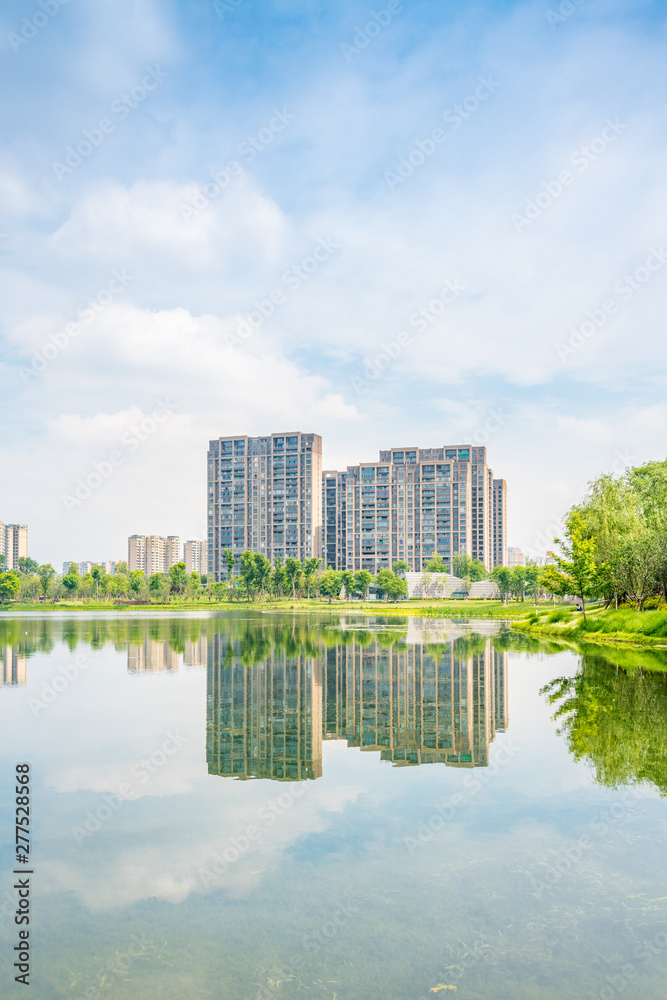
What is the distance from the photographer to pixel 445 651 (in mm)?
38938

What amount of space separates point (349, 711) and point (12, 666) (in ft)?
63.4

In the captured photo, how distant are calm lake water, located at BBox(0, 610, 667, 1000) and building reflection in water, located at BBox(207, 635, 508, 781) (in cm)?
13

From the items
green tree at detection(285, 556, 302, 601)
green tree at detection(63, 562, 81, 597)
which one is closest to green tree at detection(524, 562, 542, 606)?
green tree at detection(285, 556, 302, 601)

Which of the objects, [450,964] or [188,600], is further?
[188,600]

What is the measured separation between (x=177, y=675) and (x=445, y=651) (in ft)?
56.8

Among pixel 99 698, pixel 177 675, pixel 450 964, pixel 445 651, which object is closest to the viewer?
pixel 450 964

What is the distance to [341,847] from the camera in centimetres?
979

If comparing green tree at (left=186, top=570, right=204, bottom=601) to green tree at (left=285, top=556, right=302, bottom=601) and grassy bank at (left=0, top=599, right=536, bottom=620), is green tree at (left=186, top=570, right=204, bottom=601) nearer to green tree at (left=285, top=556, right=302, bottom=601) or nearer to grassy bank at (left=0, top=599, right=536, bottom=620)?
grassy bank at (left=0, top=599, right=536, bottom=620)

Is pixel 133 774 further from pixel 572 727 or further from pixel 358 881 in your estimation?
pixel 572 727

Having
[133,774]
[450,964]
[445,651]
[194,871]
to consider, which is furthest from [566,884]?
[445,651]

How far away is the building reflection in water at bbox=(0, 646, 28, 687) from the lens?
26594 mm

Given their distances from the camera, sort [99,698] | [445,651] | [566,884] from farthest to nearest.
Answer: [445,651], [99,698], [566,884]

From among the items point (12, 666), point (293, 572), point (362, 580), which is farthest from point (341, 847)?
point (362, 580)

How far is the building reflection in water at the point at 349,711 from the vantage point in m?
14.9
